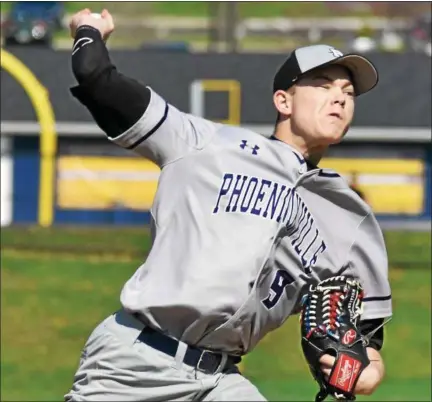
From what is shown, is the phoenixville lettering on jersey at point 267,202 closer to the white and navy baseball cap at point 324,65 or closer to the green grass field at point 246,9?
the white and navy baseball cap at point 324,65

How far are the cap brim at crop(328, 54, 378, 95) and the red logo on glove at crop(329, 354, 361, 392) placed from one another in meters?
0.96

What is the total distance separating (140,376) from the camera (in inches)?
153

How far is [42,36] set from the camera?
28.4 metres

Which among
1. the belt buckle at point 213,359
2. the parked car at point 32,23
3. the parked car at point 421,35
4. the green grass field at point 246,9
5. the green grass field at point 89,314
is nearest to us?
the belt buckle at point 213,359

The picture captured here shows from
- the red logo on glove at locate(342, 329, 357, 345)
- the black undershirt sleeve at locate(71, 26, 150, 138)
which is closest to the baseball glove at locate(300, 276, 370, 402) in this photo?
the red logo on glove at locate(342, 329, 357, 345)

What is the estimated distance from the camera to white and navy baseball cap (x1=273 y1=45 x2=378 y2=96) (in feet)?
13.4

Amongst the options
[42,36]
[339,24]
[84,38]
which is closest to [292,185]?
[84,38]

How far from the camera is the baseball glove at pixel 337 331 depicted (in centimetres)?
404

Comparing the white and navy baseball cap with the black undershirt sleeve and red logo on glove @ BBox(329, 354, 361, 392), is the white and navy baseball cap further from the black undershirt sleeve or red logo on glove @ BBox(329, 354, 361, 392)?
red logo on glove @ BBox(329, 354, 361, 392)

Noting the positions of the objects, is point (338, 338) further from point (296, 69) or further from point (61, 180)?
point (61, 180)

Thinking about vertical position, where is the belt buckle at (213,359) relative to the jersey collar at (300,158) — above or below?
below

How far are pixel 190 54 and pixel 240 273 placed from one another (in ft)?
77.2

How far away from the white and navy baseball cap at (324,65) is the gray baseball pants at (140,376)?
40.1 inches

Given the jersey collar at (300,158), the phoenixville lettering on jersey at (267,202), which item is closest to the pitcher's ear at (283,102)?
the jersey collar at (300,158)
